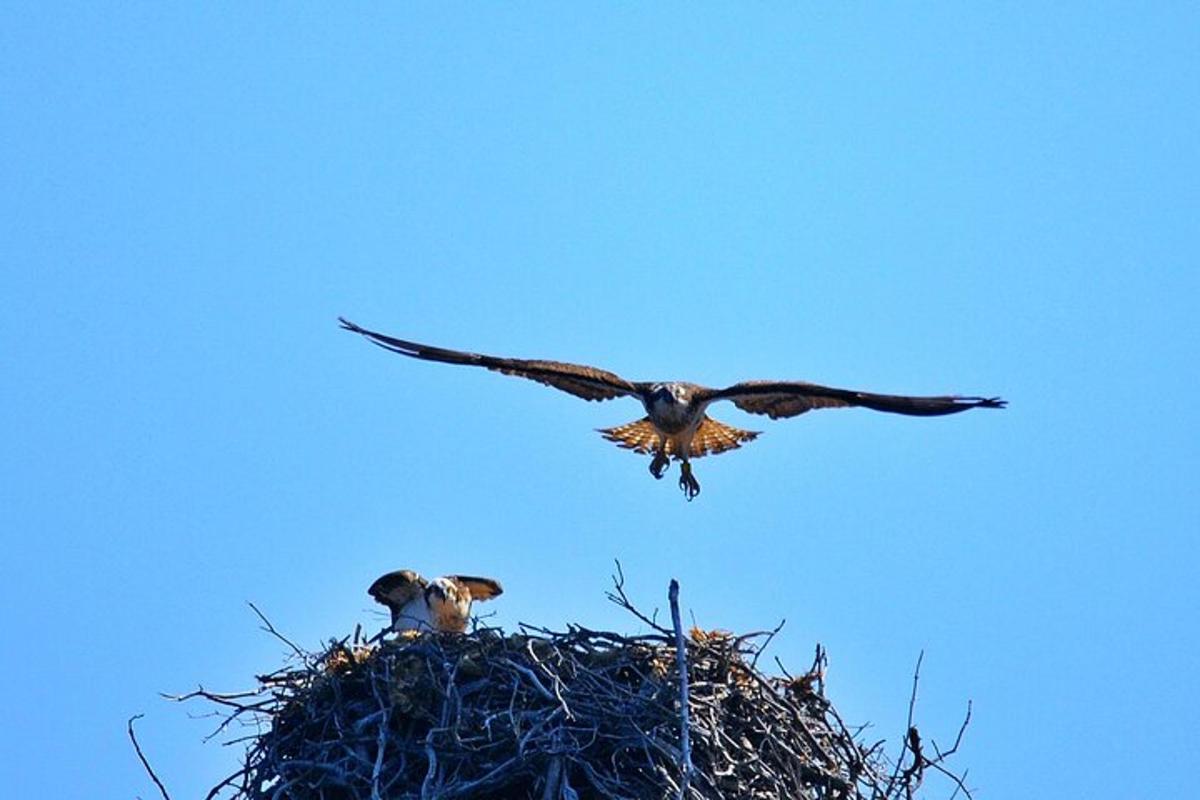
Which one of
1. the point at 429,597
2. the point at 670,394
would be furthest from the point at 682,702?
the point at 670,394

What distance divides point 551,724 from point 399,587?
99.2 inches

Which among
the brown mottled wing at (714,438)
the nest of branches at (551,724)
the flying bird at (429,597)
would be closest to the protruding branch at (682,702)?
the nest of branches at (551,724)

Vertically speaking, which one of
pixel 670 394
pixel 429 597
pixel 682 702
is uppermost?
pixel 670 394

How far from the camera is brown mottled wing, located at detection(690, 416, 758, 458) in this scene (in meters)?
15.2

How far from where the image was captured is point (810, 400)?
13828 millimetres

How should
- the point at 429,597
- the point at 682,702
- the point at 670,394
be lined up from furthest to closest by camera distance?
1. the point at 670,394
2. the point at 429,597
3. the point at 682,702

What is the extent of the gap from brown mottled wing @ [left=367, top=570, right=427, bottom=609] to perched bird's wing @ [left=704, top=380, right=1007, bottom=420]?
2.19m

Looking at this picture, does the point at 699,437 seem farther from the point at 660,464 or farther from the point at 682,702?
the point at 682,702

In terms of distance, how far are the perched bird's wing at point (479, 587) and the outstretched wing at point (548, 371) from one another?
132cm

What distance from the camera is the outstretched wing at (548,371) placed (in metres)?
13.8

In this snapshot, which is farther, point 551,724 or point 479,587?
point 479,587

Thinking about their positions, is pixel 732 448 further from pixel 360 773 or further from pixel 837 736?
pixel 360 773

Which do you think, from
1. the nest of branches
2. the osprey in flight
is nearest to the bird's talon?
the osprey in flight

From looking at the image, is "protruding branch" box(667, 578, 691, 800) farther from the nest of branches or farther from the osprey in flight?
the osprey in flight
